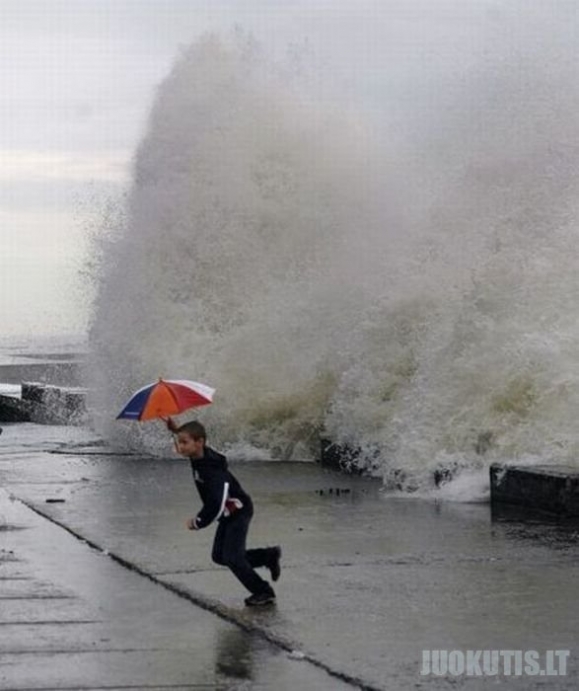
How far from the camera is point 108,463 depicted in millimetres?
14836

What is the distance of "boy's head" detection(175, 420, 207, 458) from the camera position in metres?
7.69

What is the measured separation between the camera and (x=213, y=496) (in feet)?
25.3

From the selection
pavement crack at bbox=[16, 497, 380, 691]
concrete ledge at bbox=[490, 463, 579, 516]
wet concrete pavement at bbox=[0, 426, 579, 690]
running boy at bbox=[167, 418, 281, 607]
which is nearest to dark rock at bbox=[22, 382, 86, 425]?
wet concrete pavement at bbox=[0, 426, 579, 690]

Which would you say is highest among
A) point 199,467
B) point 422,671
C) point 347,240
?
point 347,240

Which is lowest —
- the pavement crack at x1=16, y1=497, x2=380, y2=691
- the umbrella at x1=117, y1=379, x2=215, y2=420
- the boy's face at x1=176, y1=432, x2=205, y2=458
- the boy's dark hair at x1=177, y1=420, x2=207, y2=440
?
the pavement crack at x1=16, y1=497, x2=380, y2=691

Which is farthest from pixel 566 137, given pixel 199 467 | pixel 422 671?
pixel 422 671

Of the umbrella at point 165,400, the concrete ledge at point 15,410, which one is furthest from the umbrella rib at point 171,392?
the concrete ledge at point 15,410

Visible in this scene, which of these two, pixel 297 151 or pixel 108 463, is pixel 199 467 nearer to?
pixel 108 463

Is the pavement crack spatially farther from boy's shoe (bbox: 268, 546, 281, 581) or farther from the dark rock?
the dark rock

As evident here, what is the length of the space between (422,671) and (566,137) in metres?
9.78

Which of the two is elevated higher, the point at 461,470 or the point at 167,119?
the point at 167,119

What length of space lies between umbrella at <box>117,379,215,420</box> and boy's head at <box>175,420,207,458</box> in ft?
0.32

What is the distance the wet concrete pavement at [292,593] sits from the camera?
6305 millimetres

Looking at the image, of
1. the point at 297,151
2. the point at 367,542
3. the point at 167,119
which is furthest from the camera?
the point at 167,119
